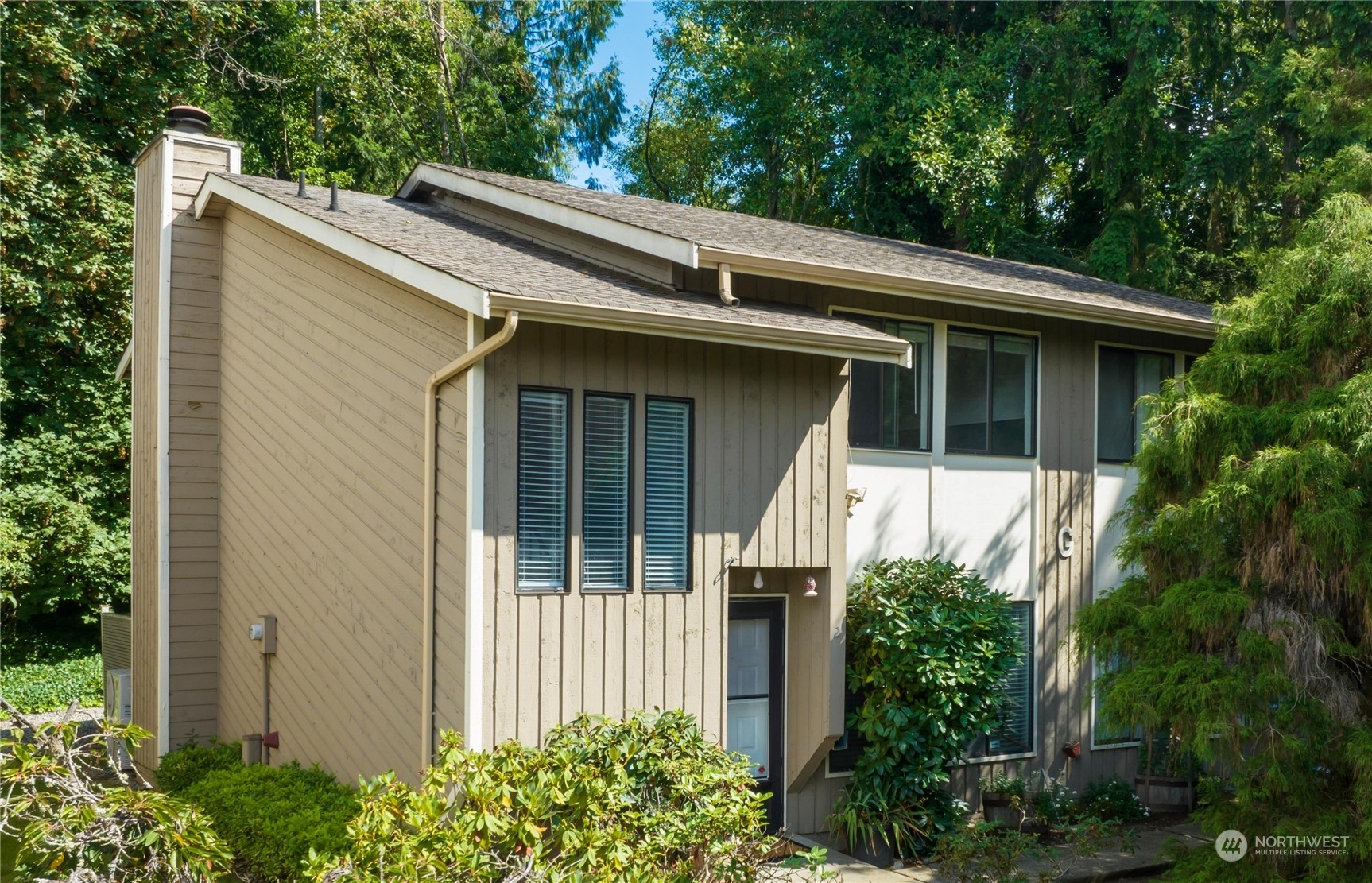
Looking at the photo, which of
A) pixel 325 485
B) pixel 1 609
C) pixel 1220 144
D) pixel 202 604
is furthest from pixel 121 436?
pixel 1220 144

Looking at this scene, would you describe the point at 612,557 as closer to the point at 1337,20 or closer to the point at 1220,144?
the point at 1337,20

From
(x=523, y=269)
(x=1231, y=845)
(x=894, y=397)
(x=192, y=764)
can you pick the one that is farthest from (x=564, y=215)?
(x=1231, y=845)

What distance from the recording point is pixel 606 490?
764 centimetres

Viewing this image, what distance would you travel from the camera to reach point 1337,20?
15195 mm

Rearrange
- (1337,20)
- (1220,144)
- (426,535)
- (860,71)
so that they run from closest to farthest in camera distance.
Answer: (426,535) < (1337,20) < (1220,144) < (860,71)

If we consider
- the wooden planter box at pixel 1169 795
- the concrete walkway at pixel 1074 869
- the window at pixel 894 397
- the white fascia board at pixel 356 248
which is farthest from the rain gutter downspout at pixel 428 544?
the wooden planter box at pixel 1169 795

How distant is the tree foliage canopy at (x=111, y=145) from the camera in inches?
715

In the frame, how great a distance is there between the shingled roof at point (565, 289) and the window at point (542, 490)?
29.7 inches

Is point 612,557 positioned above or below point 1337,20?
below

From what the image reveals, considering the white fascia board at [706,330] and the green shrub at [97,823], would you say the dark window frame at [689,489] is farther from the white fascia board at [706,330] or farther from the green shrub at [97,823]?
the green shrub at [97,823]

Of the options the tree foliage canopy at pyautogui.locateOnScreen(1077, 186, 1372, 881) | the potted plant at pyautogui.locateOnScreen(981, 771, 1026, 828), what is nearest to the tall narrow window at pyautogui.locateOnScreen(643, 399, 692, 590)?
the tree foliage canopy at pyautogui.locateOnScreen(1077, 186, 1372, 881)

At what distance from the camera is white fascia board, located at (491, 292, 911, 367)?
6.75m

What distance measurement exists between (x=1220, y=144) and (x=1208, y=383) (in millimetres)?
12264
